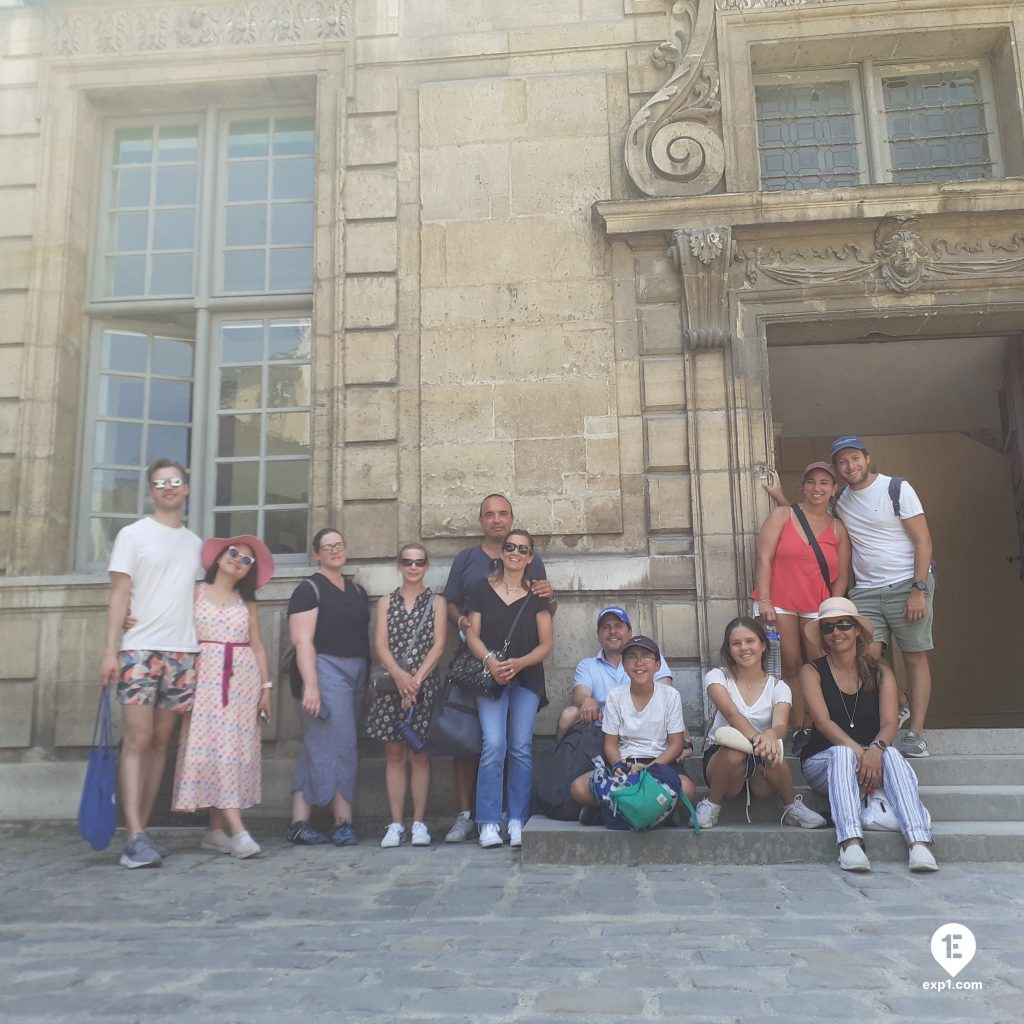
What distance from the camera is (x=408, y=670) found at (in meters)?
5.89

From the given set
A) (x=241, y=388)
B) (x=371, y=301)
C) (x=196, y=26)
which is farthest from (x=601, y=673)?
(x=196, y=26)

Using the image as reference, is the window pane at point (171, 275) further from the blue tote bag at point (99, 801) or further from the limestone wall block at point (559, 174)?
the blue tote bag at point (99, 801)

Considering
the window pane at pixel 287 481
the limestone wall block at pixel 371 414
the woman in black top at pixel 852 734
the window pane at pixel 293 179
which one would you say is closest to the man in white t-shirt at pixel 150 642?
the limestone wall block at pixel 371 414

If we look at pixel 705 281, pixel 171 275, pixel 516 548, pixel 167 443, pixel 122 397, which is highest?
pixel 171 275

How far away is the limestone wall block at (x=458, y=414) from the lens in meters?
6.95

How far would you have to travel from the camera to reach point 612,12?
24.4ft

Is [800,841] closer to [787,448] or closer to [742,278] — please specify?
[742,278]

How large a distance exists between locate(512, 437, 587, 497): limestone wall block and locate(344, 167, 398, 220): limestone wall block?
6.87 feet

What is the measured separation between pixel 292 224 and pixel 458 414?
87.2 inches

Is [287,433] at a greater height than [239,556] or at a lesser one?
greater

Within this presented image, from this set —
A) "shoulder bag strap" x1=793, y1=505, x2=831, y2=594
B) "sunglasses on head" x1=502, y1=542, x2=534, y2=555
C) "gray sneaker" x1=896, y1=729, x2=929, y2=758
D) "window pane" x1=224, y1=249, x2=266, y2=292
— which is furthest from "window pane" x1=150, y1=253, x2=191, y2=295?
"gray sneaker" x1=896, y1=729, x2=929, y2=758

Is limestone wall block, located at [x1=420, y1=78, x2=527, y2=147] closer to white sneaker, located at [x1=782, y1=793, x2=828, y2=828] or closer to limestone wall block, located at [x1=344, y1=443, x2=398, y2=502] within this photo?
limestone wall block, located at [x1=344, y1=443, x2=398, y2=502]

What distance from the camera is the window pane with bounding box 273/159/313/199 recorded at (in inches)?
307

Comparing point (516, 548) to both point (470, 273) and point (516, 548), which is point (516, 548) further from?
point (470, 273)
